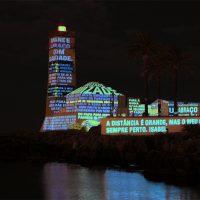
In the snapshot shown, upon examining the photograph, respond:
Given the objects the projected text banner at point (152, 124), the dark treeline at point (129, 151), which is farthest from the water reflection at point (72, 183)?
the projected text banner at point (152, 124)

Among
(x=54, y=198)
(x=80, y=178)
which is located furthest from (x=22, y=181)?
(x=54, y=198)

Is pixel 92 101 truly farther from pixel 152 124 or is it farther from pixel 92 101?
pixel 152 124

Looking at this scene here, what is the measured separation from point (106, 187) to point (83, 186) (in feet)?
9.76

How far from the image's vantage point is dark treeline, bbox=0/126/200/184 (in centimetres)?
6675

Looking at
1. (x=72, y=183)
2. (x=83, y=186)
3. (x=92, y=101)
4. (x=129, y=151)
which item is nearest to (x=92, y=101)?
(x=92, y=101)

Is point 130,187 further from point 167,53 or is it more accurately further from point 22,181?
point 167,53

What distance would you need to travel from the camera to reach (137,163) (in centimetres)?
7919

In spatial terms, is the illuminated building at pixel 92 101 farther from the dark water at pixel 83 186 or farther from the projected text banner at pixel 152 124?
the dark water at pixel 83 186

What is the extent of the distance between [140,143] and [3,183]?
75.0ft

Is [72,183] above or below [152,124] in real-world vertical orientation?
below

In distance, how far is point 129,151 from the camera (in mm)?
81812

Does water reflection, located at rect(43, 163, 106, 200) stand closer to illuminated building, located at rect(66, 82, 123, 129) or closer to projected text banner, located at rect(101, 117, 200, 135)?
projected text banner, located at rect(101, 117, 200, 135)

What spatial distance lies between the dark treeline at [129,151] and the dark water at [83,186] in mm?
3742

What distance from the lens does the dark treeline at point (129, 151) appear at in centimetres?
6675
